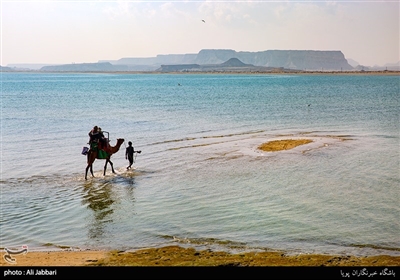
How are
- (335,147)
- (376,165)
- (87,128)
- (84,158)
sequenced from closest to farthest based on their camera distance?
1. (376,165)
2. (84,158)
3. (335,147)
4. (87,128)

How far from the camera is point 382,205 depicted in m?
15.1

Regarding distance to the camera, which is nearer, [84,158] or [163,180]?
[163,180]

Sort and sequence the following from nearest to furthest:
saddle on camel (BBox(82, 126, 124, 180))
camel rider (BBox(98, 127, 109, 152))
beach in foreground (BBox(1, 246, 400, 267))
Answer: beach in foreground (BBox(1, 246, 400, 267)) < saddle on camel (BBox(82, 126, 124, 180)) < camel rider (BBox(98, 127, 109, 152))

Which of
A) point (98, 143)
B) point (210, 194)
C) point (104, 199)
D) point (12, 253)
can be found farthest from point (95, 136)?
point (12, 253)

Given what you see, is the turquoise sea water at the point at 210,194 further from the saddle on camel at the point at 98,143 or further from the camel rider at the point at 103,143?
the camel rider at the point at 103,143

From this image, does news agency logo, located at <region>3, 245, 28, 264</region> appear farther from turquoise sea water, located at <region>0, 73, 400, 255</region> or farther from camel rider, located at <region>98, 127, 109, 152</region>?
camel rider, located at <region>98, 127, 109, 152</region>

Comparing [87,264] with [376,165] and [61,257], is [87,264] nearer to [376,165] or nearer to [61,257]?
[61,257]

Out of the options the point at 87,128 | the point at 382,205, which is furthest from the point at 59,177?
the point at 87,128

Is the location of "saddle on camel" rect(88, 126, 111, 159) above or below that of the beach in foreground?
above

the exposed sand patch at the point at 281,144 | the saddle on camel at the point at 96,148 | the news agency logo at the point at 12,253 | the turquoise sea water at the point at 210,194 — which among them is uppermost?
the saddle on camel at the point at 96,148

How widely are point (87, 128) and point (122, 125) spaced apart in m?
3.17

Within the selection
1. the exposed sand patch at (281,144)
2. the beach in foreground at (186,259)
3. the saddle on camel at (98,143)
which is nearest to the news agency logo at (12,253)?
the beach in foreground at (186,259)

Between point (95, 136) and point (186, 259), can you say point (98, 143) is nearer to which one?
point (95, 136)

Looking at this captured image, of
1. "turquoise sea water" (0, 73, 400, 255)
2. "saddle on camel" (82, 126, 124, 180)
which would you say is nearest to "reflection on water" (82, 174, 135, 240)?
"turquoise sea water" (0, 73, 400, 255)
